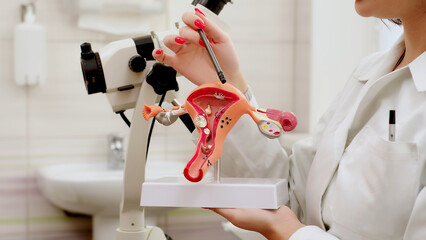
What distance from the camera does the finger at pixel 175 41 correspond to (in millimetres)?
899

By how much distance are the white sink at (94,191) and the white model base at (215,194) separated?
1.14 m

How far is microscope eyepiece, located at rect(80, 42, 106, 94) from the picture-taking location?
1000 mm

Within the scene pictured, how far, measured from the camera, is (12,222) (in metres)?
2.26

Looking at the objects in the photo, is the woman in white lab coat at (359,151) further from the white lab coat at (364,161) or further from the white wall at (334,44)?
the white wall at (334,44)

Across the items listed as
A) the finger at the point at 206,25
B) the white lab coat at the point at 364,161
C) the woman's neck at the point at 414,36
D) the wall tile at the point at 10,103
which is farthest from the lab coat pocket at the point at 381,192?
the wall tile at the point at 10,103

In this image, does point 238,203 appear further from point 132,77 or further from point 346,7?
point 346,7

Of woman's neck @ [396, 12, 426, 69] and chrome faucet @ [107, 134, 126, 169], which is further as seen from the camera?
chrome faucet @ [107, 134, 126, 169]

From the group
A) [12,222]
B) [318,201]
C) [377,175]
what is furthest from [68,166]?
[377,175]

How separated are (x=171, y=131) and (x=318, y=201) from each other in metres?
1.47

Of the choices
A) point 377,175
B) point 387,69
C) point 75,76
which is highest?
point 387,69

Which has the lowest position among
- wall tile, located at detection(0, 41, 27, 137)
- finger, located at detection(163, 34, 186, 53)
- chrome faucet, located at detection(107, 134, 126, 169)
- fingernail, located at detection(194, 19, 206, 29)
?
chrome faucet, located at detection(107, 134, 126, 169)

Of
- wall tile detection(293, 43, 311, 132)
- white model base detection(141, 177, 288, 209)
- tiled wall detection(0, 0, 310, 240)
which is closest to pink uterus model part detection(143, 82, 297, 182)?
white model base detection(141, 177, 288, 209)

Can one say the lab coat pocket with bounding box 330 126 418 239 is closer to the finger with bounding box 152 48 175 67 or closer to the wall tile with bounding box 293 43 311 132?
the finger with bounding box 152 48 175 67

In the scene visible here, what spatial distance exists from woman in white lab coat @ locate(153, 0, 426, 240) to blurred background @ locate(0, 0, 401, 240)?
4.02 ft
